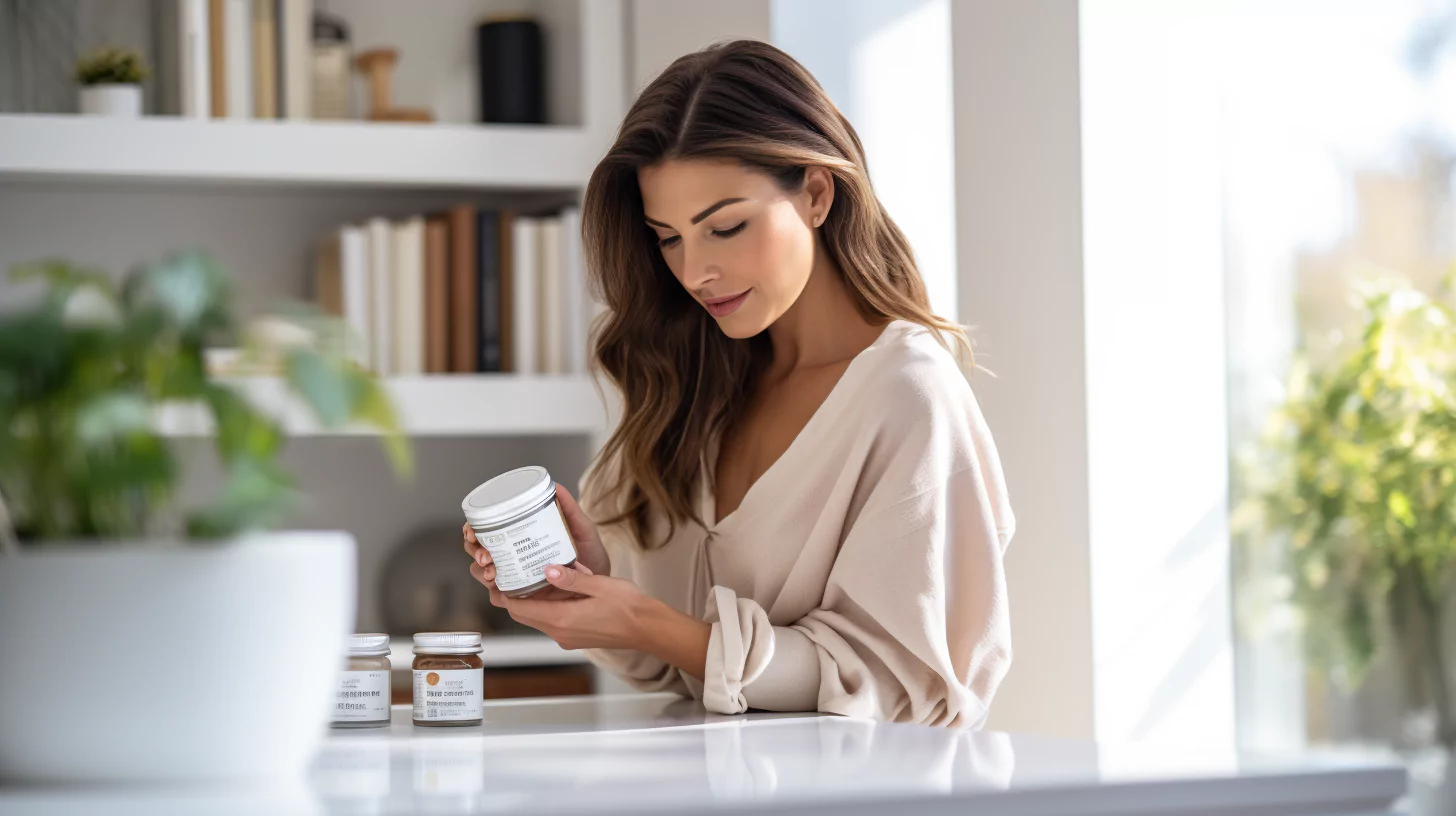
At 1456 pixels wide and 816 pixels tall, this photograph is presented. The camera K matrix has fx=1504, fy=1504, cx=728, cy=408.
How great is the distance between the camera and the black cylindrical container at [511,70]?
2.89 m

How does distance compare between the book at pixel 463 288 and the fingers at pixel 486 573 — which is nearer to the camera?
the fingers at pixel 486 573

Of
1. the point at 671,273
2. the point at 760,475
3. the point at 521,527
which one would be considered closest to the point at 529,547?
the point at 521,527

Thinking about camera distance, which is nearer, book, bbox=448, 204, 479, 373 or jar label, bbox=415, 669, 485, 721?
jar label, bbox=415, 669, 485, 721

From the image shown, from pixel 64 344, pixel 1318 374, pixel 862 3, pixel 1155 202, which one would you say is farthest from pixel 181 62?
pixel 64 344

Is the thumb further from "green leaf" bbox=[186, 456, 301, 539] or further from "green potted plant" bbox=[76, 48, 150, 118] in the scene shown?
"green potted plant" bbox=[76, 48, 150, 118]

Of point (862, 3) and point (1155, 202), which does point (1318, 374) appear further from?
point (862, 3)

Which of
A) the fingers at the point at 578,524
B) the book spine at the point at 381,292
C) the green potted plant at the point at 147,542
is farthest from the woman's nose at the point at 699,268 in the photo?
the book spine at the point at 381,292

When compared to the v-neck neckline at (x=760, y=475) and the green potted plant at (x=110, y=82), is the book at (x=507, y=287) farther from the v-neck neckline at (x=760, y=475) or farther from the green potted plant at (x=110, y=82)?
the v-neck neckline at (x=760, y=475)

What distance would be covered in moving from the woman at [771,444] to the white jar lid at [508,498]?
0.08 m

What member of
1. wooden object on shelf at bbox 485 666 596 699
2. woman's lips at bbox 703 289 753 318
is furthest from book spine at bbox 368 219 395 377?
woman's lips at bbox 703 289 753 318

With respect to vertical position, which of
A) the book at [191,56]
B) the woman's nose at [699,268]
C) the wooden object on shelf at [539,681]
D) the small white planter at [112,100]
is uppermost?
A: the book at [191,56]

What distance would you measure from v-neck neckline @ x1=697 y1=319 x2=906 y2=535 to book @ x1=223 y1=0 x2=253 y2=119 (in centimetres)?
142

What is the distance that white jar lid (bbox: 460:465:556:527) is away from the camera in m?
1.19

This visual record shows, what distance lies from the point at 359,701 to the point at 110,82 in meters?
1.81
